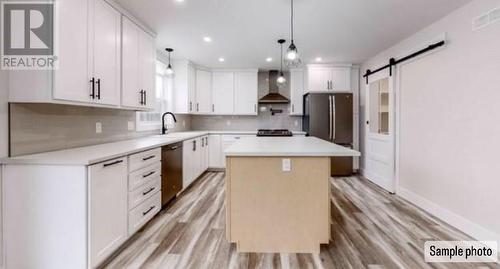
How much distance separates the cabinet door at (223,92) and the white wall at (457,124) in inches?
142

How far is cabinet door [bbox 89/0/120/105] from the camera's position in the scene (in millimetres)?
2367

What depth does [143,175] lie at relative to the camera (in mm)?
2666

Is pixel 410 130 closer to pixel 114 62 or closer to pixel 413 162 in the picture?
pixel 413 162

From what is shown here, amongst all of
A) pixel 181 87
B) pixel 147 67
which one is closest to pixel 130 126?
pixel 147 67

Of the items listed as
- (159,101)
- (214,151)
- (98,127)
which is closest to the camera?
(98,127)

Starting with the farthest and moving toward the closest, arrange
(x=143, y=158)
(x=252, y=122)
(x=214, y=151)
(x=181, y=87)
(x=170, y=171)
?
1. (x=252, y=122)
2. (x=214, y=151)
3. (x=181, y=87)
4. (x=170, y=171)
5. (x=143, y=158)

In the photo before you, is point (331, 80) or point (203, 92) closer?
point (331, 80)

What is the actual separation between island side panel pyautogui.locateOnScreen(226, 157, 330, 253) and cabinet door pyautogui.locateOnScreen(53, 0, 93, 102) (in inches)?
55.9

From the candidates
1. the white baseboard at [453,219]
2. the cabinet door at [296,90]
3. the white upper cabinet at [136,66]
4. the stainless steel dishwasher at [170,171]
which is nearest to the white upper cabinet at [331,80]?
the cabinet door at [296,90]

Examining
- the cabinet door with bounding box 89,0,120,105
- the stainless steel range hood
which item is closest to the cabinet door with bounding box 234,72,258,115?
the stainless steel range hood

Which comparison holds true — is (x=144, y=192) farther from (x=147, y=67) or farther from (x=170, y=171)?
(x=147, y=67)

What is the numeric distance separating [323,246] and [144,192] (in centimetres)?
190

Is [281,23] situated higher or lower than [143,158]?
higher

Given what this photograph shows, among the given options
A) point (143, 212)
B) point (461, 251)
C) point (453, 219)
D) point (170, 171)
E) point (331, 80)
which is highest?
point (331, 80)
